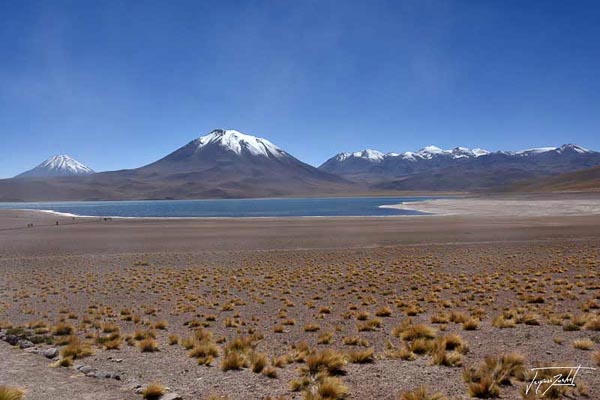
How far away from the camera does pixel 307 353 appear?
7.79 meters

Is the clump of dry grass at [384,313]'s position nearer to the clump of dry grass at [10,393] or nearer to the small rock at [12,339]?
the clump of dry grass at [10,393]

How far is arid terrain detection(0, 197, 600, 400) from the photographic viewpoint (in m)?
6.32

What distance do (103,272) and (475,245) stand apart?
21908 mm

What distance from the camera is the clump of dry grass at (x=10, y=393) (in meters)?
5.37

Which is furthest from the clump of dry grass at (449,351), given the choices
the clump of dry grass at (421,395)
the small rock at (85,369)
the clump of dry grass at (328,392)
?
the small rock at (85,369)

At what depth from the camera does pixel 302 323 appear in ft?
35.4

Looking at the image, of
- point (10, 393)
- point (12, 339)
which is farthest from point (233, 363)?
point (12, 339)

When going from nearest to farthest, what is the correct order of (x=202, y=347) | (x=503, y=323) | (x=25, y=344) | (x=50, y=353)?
(x=50, y=353) → (x=202, y=347) → (x=25, y=344) → (x=503, y=323)

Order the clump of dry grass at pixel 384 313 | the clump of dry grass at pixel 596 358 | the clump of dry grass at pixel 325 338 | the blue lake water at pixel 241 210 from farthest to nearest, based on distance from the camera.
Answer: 1. the blue lake water at pixel 241 210
2. the clump of dry grass at pixel 384 313
3. the clump of dry grass at pixel 325 338
4. the clump of dry grass at pixel 596 358

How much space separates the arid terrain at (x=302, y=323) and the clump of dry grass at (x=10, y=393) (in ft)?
0.50

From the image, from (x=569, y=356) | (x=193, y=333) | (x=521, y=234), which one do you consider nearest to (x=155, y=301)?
(x=193, y=333)

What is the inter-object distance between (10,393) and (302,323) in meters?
6.54

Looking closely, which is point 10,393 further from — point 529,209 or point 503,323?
point 529,209

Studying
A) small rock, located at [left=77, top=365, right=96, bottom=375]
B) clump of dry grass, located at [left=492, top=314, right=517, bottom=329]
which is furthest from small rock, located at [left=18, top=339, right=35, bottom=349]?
clump of dry grass, located at [left=492, top=314, right=517, bottom=329]
